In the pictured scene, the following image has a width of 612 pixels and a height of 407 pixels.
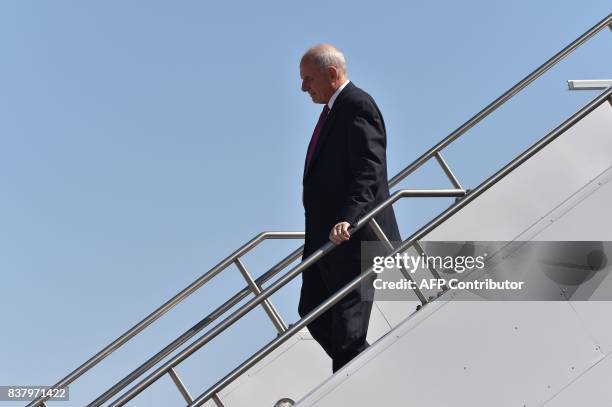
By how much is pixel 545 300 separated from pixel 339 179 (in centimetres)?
113

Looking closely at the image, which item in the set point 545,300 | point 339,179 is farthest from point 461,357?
point 339,179

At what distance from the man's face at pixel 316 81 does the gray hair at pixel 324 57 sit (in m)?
0.02

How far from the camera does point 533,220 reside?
5.05 meters

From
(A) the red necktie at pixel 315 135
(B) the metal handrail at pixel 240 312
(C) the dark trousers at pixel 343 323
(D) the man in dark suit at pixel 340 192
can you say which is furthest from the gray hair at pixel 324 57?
(C) the dark trousers at pixel 343 323

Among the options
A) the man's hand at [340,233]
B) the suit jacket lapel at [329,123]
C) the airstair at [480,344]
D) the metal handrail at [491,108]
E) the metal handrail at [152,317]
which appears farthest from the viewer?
the metal handrail at [491,108]

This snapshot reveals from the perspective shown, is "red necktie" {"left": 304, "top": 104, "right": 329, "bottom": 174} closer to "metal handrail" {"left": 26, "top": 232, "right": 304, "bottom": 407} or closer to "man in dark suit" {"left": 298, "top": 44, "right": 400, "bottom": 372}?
"man in dark suit" {"left": 298, "top": 44, "right": 400, "bottom": 372}

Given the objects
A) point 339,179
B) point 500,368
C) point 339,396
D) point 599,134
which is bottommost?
point 500,368

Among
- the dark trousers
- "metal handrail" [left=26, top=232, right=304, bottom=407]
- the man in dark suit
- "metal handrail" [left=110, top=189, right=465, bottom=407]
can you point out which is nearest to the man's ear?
the man in dark suit

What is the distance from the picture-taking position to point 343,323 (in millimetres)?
4734

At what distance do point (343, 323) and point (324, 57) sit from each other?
131 cm

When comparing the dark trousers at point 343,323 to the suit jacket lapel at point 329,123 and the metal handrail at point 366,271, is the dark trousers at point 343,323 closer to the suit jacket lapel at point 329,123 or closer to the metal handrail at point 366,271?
the metal handrail at point 366,271

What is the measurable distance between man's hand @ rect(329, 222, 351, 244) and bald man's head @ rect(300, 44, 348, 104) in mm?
747

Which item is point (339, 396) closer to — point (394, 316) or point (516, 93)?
point (394, 316)

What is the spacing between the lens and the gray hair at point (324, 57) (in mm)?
5066
